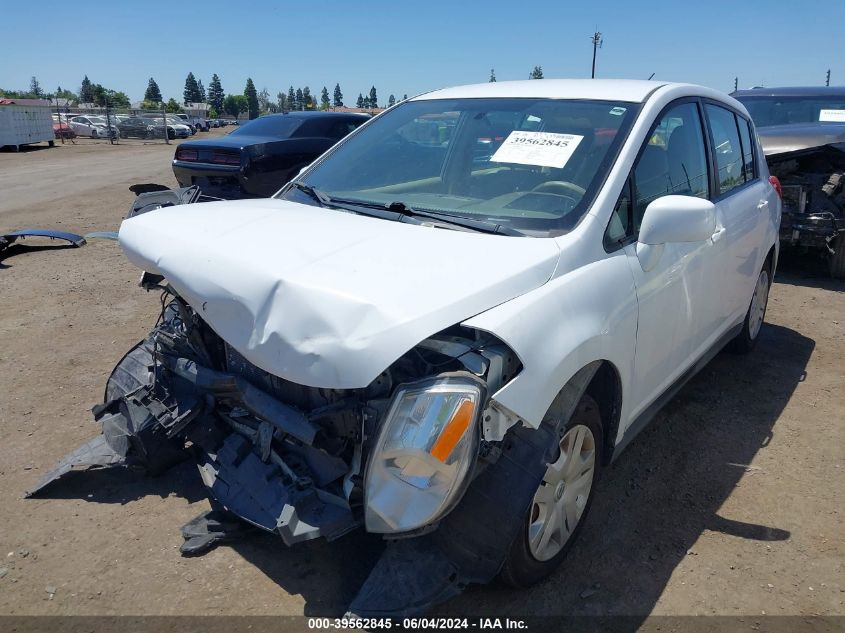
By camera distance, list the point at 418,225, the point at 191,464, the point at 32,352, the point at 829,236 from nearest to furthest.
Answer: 1. the point at 418,225
2. the point at 191,464
3. the point at 32,352
4. the point at 829,236

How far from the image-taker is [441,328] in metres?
2.06

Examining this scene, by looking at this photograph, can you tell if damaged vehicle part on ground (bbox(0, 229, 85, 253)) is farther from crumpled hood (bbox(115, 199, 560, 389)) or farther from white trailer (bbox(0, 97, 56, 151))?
white trailer (bbox(0, 97, 56, 151))

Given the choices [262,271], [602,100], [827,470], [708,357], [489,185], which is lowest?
[827,470]

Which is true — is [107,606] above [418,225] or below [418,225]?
below

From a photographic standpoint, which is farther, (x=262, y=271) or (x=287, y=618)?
(x=287, y=618)

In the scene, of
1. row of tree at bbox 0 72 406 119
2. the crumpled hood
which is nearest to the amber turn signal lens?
the crumpled hood

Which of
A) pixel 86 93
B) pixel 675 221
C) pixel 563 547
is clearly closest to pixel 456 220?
pixel 675 221

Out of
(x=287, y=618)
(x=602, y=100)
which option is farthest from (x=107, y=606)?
(x=602, y=100)

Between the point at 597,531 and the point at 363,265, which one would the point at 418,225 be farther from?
the point at 597,531

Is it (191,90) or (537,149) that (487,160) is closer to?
(537,149)

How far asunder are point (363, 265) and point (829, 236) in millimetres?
6504

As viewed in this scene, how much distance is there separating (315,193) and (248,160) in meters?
6.19

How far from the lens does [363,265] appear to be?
2.34m

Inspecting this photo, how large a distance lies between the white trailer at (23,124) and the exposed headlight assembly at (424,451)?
31348 millimetres
